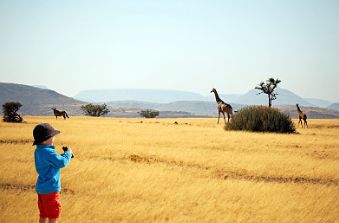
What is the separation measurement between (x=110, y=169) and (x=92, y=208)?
3.83m

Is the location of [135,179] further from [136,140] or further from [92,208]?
[136,140]

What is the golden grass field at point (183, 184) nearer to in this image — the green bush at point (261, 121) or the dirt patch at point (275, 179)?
the dirt patch at point (275, 179)

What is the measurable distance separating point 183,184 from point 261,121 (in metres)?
17.8

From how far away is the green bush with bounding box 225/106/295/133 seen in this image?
91.0ft

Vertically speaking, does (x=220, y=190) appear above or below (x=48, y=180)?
below

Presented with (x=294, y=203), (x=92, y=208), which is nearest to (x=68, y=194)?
(x=92, y=208)

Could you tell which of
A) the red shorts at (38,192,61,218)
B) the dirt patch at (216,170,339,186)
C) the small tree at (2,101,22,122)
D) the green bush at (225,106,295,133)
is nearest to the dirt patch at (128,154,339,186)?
the dirt patch at (216,170,339,186)

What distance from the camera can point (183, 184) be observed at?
1141cm

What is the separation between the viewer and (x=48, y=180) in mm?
6383

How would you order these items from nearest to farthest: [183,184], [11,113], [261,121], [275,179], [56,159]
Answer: [56,159] → [183,184] → [275,179] → [261,121] → [11,113]

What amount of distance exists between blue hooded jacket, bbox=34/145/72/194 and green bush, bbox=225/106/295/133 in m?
22.7

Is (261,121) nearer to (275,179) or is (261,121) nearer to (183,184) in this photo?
(275,179)

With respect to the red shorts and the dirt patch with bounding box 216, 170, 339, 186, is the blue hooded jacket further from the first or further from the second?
the dirt patch with bounding box 216, 170, 339, 186

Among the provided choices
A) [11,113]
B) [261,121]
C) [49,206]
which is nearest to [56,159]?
[49,206]
